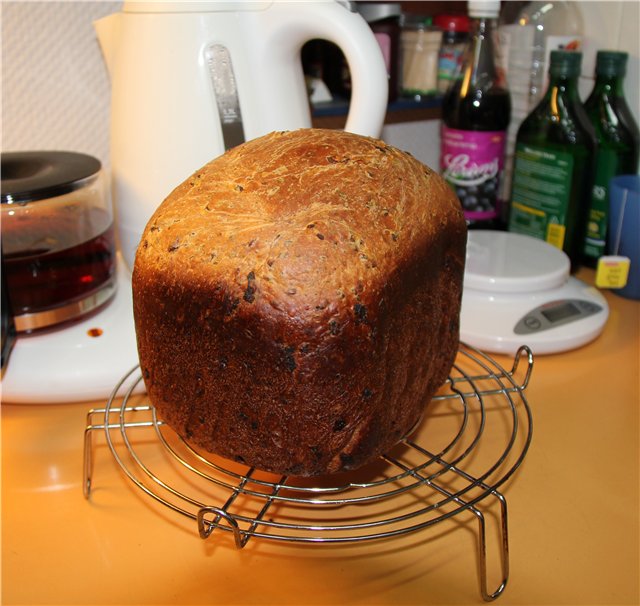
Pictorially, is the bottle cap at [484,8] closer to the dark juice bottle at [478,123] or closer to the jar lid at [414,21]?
the dark juice bottle at [478,123]

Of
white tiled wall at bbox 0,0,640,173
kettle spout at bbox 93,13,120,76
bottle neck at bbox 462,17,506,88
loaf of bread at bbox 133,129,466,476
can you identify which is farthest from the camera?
bottle neck at bbox 462,17,506,88

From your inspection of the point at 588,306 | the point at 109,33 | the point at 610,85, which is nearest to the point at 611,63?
the point at 610,85

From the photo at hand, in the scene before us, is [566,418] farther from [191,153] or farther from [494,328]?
[191,153]

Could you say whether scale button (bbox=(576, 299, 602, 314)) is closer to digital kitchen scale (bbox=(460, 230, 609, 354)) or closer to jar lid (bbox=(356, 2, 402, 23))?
digital kitchen scale (bbox=(460, 230, 609, 354))

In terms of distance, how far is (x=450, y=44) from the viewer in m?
1.22

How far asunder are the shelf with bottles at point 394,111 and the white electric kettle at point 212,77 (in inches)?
10.7

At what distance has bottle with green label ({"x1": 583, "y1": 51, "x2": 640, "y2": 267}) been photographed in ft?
3.54

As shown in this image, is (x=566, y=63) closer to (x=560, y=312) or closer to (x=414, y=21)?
(x=414, y=21)

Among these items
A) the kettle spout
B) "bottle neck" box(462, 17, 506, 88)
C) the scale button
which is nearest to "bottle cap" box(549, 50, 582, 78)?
"bottle neck" box(462, 17, 506, 88)

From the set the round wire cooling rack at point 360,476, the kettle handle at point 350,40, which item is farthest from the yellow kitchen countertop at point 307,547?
the kettle handle at point 350,40

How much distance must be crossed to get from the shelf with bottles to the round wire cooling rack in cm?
56

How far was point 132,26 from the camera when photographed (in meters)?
0.83

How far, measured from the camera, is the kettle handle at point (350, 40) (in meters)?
0.78

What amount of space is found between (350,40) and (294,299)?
1.41ft
